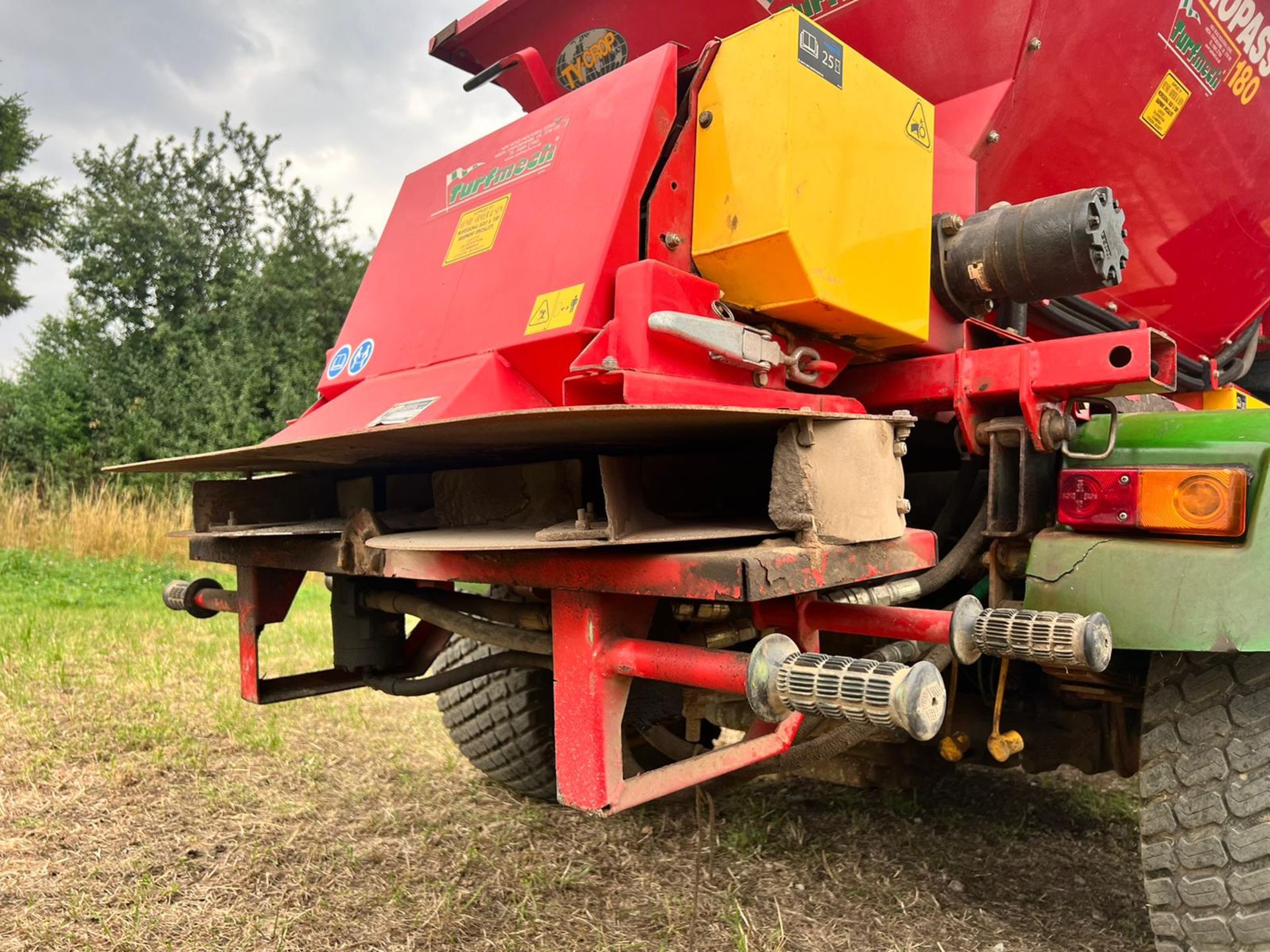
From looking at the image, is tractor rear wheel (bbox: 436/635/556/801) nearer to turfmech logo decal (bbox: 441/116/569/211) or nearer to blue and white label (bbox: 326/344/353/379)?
blue and white label (bbox: 326/344/353/379)

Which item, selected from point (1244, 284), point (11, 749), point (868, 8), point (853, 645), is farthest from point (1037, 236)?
point (11, 749)

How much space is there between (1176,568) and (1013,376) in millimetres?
486

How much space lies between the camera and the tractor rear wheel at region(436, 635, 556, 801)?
2945 millimetres

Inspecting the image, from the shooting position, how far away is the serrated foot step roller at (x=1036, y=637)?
58.6 inches

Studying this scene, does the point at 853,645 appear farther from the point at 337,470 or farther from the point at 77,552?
the point at 77,552

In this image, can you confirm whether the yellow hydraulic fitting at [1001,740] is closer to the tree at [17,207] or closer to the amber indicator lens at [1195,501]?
the amber indicator lens at [1195,501]

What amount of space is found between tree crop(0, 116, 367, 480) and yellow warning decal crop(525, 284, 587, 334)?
12.6 meters

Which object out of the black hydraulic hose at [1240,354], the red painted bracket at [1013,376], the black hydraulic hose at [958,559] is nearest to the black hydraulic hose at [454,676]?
the black hydraulic hose at [958,559]

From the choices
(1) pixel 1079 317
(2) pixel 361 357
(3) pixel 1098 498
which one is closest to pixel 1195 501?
(3) pixel 1098 498

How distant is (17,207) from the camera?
42.7 feet

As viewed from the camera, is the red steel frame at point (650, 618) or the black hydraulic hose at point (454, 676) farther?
the black hydraulic hose at point (454, 676)

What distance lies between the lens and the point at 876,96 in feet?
6.27

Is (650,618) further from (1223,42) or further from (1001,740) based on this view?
(1223,42)

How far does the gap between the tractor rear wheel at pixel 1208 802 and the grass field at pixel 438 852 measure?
54cm
